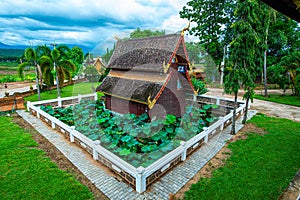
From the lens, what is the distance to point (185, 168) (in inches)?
321

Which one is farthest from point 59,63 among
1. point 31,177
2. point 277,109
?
point 277,109

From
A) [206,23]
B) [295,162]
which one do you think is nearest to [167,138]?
[295,162]

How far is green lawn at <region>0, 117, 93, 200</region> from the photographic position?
21.3 ft

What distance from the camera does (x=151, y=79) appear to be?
1280 cm

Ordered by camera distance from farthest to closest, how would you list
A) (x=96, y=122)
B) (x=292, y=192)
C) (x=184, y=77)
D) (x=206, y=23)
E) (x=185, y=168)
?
1. (x=206, y=23)
2. (x=184, y=77)
3. (x=96, y=122)
4. (x=185, y=168)
5. (x=292, y=192)

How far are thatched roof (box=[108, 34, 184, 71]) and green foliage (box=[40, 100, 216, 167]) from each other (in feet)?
12.5

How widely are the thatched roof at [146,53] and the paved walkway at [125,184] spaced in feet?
19.3

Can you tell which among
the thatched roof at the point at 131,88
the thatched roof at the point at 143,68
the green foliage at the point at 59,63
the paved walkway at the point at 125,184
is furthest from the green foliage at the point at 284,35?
the green foliage at the point at 59,63

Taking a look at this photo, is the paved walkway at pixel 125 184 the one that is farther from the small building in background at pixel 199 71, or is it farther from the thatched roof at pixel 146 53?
the small building in background at pixel 199 71

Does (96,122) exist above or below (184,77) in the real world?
below

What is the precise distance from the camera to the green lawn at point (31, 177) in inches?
255

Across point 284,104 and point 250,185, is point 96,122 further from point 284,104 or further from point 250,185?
A: point 284,104

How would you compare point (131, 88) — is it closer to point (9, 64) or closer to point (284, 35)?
point (284, 35)

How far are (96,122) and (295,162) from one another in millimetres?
11574
